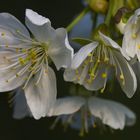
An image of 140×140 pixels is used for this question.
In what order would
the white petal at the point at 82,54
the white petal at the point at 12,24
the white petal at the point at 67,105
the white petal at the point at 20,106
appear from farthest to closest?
the white petal at the point at 20,106, the white petal at the point at 67,105, the white petal at the point at 12,24, the white petal at the point at 82,54

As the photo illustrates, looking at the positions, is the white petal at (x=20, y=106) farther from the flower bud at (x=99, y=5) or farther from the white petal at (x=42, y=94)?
the flower bud at (x=99, y=5)

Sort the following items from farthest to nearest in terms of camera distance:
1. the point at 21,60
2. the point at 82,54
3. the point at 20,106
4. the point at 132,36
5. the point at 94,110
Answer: the point at 20,106
the point at 94,110
the point at 21,60
the point at 132,36
the point at 82,54

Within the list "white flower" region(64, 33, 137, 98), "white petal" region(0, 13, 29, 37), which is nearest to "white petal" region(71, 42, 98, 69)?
"white flower" region(64, 33, 137, 98)

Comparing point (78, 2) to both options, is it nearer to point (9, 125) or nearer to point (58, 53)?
point (9, 125)

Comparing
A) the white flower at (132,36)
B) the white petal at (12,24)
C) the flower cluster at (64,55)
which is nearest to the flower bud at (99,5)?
the flower cluster at (64,55)

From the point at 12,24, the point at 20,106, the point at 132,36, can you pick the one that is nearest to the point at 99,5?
the point at 132,36

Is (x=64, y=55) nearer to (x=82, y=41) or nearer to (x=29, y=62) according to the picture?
(x=82, y=41)

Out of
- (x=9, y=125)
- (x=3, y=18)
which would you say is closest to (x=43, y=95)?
(x=3, y=18)

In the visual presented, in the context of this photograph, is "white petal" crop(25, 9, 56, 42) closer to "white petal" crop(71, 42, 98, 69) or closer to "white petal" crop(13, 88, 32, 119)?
"white petal" crop(71, 42, 98, 69)

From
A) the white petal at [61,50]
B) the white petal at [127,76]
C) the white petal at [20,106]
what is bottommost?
the white petal at [20,106]
